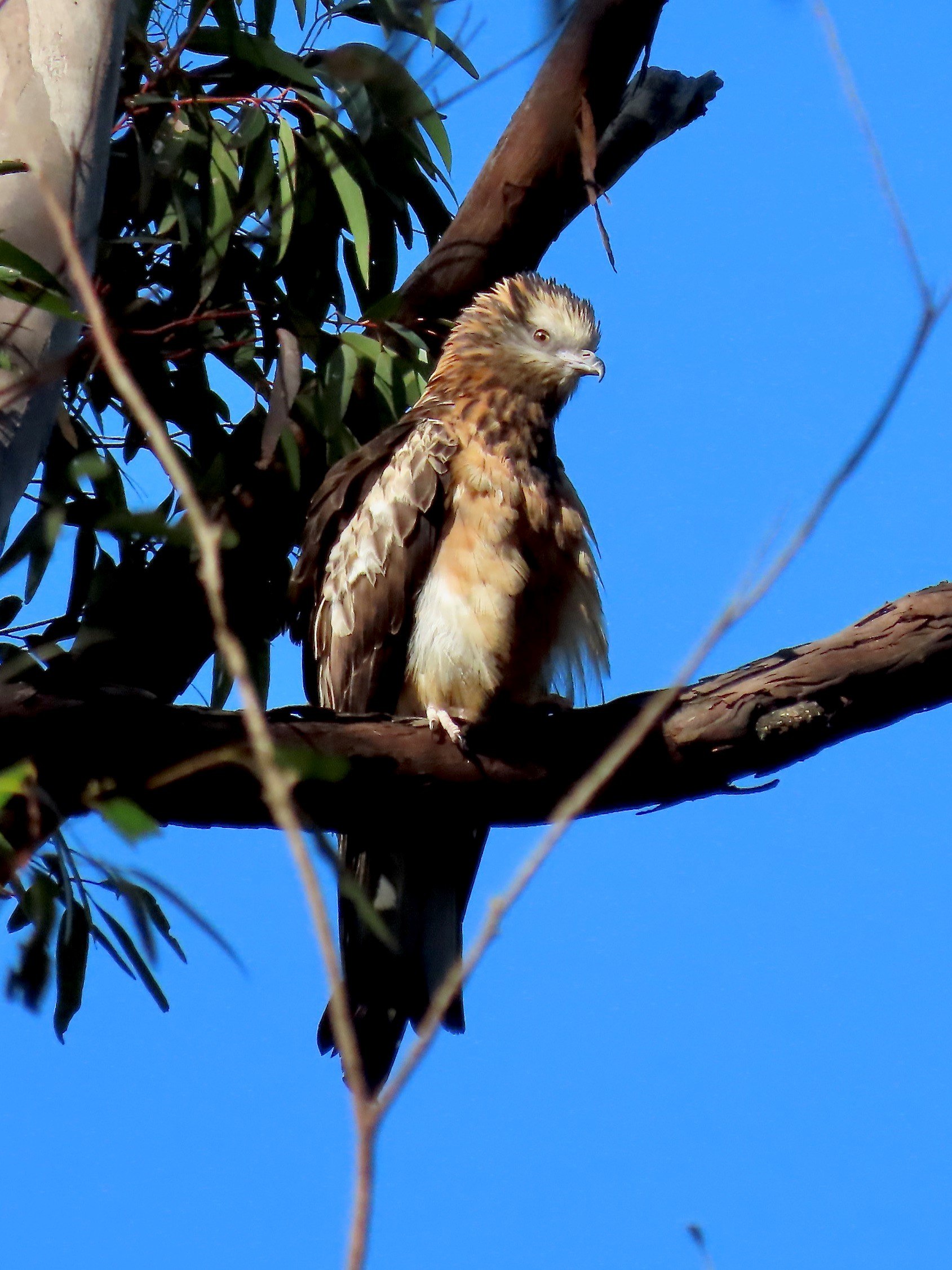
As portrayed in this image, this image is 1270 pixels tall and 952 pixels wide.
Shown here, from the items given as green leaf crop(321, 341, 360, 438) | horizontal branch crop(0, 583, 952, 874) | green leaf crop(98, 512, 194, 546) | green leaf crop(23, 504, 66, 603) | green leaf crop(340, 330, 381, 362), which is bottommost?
green leaf crop(98, 512, 194, 546)

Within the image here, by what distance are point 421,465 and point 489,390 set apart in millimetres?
407

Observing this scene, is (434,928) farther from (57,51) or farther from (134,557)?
(57,51)

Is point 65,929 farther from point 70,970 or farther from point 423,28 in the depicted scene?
point 423,28

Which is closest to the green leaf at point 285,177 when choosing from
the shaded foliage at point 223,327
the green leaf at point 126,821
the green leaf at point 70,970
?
the shaded foliage at point 223,327

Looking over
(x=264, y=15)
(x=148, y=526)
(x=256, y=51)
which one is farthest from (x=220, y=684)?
(x=148, y=526)

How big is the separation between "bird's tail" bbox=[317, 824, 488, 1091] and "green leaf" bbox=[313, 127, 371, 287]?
1488 mm

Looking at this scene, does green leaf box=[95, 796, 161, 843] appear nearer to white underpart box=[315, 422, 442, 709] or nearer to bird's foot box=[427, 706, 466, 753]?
bird's foot box=[427, 706, 466, 753]

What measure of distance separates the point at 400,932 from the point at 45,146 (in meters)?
1.92

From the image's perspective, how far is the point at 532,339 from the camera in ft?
12.8

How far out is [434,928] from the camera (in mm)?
3564

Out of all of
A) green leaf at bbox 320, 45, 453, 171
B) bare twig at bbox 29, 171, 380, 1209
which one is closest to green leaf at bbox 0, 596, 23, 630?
green leaf at bbox 320, 45, 453, 171

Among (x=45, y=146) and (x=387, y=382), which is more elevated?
(x=387, y=382)

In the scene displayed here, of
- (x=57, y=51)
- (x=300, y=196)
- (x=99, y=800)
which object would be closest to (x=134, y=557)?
(x=300, y=196)

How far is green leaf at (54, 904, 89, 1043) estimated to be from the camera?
3457 millimetres
